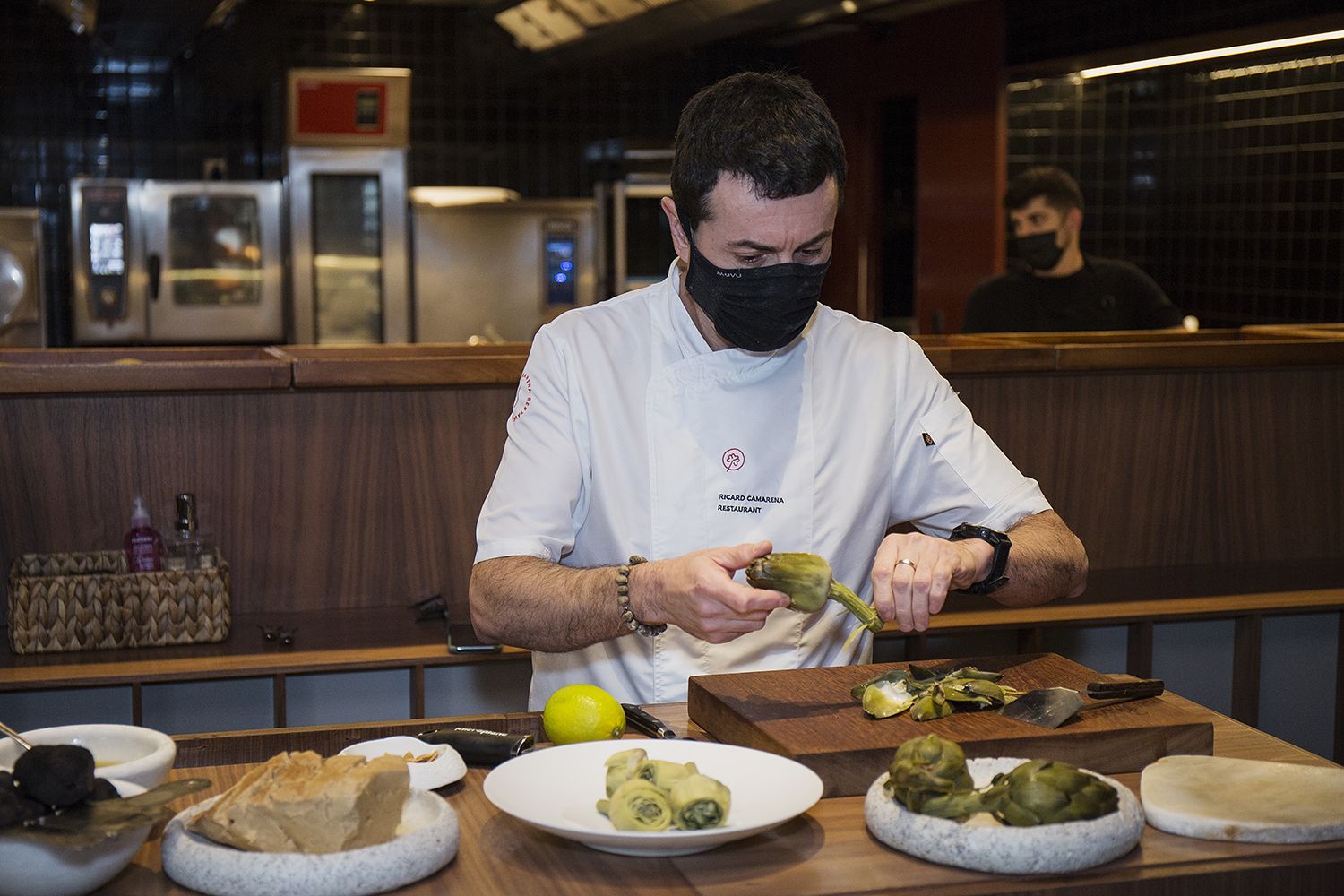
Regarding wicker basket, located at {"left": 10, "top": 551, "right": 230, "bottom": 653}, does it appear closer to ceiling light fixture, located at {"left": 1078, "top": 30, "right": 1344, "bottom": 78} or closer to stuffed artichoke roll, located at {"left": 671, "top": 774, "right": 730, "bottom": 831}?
stuffed artichoke roll, located at {"left": 671, "top": 774, "right": 730, "bottom": 831}

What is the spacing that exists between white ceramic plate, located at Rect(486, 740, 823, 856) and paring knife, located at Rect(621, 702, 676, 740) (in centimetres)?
16

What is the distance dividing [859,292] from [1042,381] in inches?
156

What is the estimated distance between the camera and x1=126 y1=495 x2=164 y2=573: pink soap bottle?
275cm

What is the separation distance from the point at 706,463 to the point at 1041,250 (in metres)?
2.84

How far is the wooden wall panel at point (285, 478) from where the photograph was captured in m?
2.87

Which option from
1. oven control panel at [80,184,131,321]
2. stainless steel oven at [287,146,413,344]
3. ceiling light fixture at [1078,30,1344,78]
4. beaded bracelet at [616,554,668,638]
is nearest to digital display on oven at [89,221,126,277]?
oven control panel at [80,184,131,321]

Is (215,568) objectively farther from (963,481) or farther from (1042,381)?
(1042,381)

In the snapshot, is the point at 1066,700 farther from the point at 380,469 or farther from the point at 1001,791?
the point at 380,469

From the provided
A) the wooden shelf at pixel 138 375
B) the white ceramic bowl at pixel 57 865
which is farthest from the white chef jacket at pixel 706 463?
the wooden shelf at pixel 138 375

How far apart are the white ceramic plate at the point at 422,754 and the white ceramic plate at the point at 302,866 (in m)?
0.16

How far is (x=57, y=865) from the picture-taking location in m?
1.16

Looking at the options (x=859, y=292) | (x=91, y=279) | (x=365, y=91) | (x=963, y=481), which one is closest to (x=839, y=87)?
(x=859, y=292)

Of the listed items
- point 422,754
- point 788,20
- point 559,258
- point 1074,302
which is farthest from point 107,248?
point 422,754

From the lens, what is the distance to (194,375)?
9.27 ft
